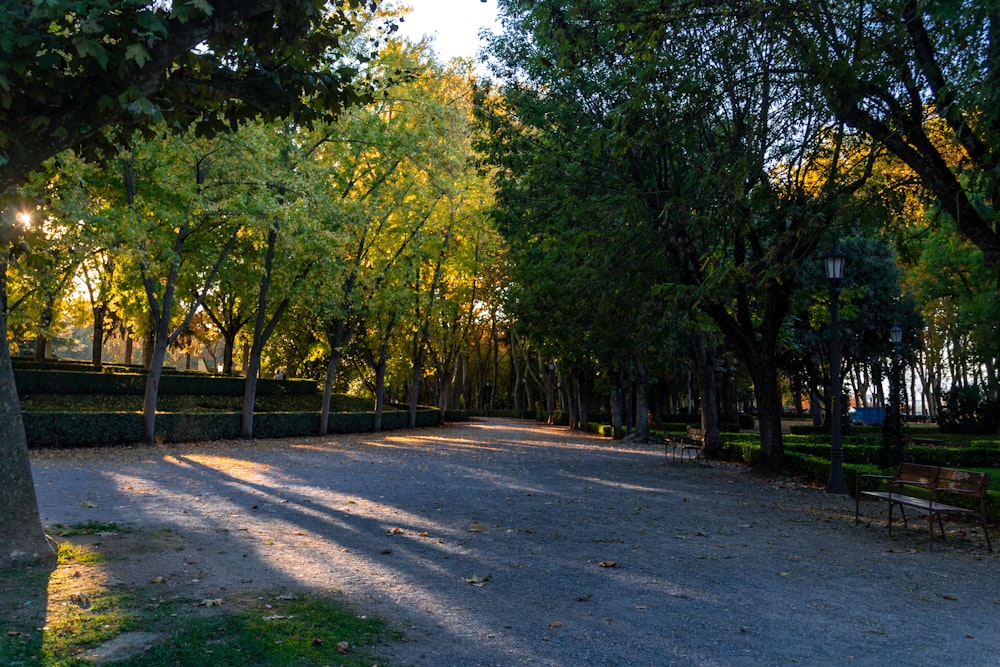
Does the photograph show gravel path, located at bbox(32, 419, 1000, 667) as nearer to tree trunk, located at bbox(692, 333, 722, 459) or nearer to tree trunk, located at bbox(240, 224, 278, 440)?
tree trunk, located at bbox(692, 333, 722, 459)

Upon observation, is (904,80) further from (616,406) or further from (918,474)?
(616,406)

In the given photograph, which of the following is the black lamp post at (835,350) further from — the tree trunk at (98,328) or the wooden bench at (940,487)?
the tree trunk at (98,328)

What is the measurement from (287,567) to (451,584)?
5.33ft

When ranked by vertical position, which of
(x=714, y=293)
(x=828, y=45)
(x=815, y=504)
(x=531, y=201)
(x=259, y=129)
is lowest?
(x=815, y=504)

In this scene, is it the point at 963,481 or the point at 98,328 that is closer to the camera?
the point at 963,481

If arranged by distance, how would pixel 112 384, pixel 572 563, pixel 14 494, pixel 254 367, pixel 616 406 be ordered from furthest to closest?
pixel 616 406, pixel 112 384, pixel 254 367, pixel 572 563, pixel 14 494

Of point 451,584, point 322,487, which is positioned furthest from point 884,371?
point 451,584

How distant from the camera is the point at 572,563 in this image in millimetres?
7289

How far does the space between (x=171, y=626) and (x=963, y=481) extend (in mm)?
9143

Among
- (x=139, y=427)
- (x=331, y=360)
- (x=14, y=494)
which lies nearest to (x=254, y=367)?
(x=139, y=427)

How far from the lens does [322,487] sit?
12.9 m

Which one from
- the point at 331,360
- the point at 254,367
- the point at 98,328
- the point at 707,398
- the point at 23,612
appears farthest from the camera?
the point at 98,328

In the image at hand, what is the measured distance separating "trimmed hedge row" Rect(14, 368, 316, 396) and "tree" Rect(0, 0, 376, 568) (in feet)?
66.2

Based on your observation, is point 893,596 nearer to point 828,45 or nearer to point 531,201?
point 828,45
